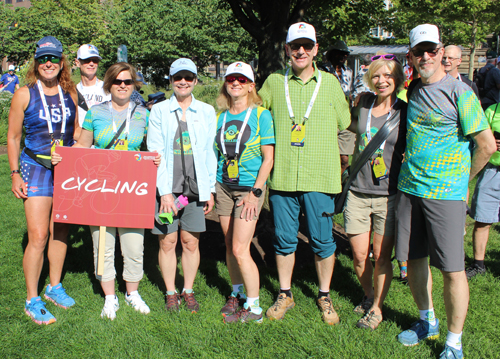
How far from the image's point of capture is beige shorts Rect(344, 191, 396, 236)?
348cm

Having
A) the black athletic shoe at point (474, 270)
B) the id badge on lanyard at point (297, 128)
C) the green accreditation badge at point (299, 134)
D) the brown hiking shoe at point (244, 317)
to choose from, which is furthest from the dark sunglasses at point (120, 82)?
the black athletic shoe at point (474, 270)

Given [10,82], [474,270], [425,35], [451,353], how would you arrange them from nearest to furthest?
[425,35] < [451,353] < [474,270] < [10,82]

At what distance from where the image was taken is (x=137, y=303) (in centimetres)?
390

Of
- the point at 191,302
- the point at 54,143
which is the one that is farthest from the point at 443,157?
the point at 54,143

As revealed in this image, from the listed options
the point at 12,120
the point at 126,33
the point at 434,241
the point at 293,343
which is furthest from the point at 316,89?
the point at 126,33

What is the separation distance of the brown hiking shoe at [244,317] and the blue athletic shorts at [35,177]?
1966mm

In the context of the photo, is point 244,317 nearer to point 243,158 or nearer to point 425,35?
point 243,158

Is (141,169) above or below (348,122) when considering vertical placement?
below

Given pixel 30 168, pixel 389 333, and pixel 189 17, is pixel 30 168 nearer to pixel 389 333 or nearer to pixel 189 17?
pixel 389 333

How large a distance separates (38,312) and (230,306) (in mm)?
1713

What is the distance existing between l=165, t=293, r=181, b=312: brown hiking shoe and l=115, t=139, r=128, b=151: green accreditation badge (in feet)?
4.72

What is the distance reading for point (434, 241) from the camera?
3.08 m

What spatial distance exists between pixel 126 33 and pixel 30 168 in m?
29.5

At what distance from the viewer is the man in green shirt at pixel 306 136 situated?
139 inches
